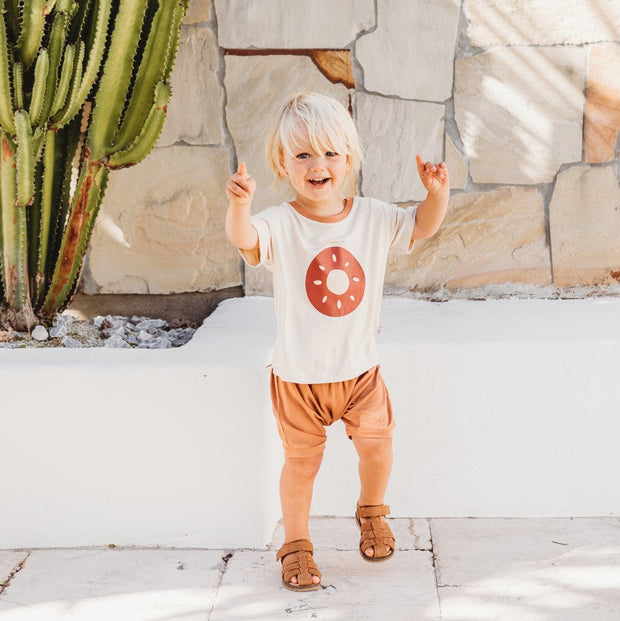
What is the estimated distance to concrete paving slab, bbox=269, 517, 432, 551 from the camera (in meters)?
2.29

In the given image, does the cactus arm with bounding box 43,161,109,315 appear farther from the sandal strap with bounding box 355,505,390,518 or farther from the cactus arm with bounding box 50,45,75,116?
the sandal strap with bounding box 355,505,390,518

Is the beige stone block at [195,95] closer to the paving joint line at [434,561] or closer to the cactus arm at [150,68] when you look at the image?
the cactus arm at [150,68]

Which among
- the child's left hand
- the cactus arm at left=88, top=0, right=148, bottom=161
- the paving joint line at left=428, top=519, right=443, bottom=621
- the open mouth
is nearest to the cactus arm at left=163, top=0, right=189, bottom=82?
the cactus arm at left=88, top=0, right=148, bottom=161

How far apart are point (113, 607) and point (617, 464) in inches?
53.9

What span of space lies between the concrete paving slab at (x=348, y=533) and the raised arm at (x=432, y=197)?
0.80 meters

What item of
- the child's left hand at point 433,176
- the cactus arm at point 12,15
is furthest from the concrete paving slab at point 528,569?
the cactus arm at point 12,15

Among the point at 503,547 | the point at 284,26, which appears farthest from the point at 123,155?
the point at 503,547

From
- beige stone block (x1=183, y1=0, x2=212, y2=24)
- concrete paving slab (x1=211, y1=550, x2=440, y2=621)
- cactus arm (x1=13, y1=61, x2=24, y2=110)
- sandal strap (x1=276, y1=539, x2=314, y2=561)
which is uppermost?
beige stone block (x1=183, y1=0, x2=212, y2=24)

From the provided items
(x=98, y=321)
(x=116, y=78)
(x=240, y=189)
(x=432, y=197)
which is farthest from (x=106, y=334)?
(x=432, y=197)

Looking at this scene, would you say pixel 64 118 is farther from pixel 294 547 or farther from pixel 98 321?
pixel 294 547

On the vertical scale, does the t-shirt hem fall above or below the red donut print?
below

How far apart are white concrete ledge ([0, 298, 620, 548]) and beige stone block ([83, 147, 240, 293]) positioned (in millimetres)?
537

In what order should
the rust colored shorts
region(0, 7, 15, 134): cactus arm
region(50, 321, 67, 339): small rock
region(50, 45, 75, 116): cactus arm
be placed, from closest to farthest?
the rust colored shorts < region(0, 7, 15, 134): cactus arm < region(50, 45, 75, 116): cactus arm < region(50, 321, 67, 339): small rock

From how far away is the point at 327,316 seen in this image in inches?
78.0
